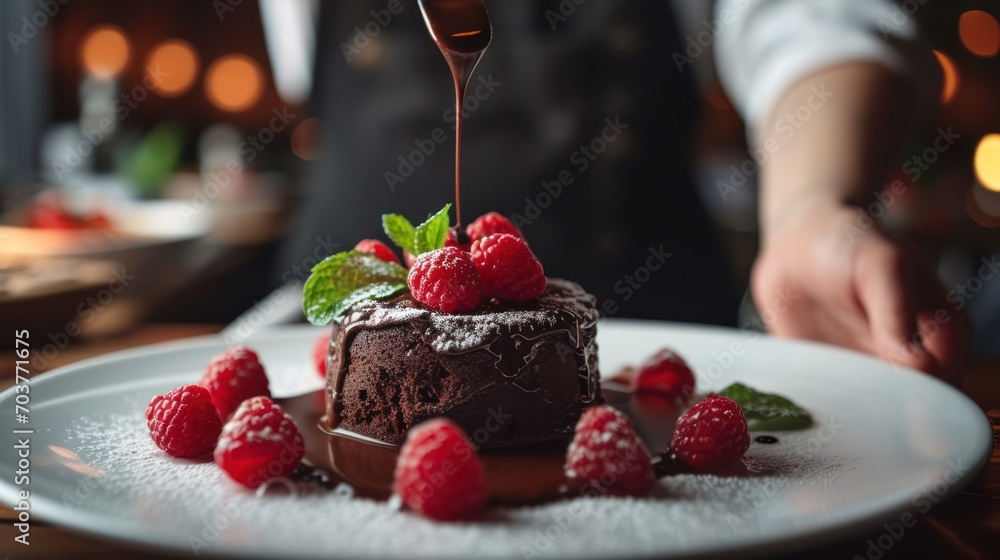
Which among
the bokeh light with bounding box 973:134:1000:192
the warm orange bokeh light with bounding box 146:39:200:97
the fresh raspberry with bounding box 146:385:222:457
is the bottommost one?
the bokeh light with bounding box 973:134:1000:192

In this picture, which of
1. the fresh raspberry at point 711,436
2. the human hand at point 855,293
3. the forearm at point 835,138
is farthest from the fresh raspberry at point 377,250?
the forearm at point 835,138

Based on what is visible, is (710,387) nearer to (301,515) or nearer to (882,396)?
(882,396)

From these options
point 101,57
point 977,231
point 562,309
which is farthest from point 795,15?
point 101,57

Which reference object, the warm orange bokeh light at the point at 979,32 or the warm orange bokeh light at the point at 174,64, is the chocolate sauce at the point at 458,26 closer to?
the warm orange bokeh light at the point at 979,32

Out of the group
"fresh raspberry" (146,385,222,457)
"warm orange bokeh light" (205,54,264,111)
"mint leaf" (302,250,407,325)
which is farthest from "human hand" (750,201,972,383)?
"warm orange bokeh light" (205,54,264,111)

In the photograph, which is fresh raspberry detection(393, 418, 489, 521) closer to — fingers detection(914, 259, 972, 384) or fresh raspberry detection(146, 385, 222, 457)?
fresh raspberry detection(146, 385, 222, 457)

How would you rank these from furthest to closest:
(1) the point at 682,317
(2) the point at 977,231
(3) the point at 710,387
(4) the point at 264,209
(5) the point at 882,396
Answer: (2) the point at 977,231
(4) the point at 264,209
(1) the point at 682,317
(3) the point at 710,387
(5) the point at 882,396

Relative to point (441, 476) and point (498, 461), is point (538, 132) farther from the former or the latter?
point (441, 476)
